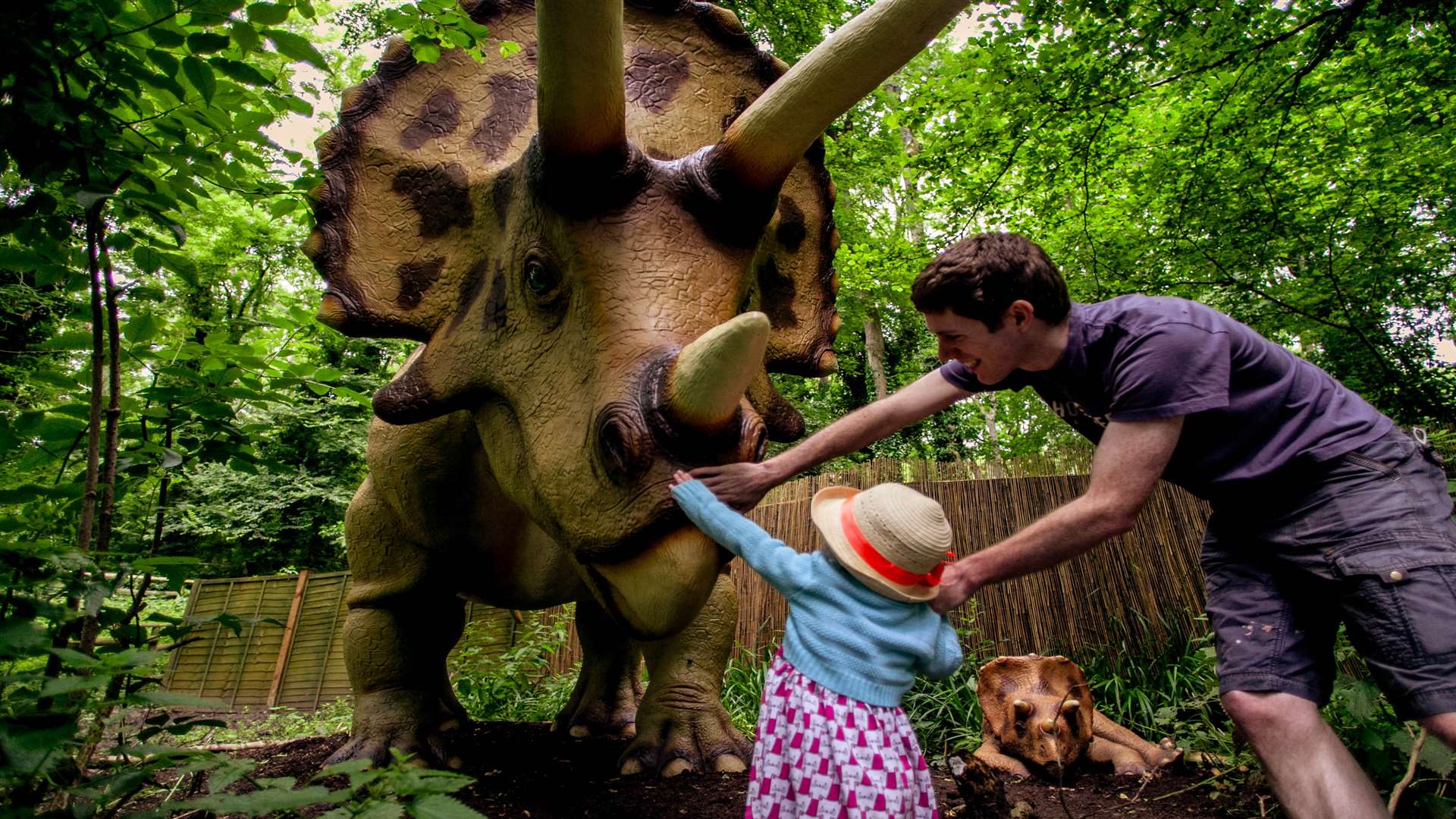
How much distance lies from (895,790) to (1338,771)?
108 cm

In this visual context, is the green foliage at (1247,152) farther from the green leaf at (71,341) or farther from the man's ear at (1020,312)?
the green leaf at (71,341)

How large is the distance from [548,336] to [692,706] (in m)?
1.68

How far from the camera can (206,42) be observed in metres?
2.02

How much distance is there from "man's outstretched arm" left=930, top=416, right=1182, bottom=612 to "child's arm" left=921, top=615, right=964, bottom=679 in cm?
9

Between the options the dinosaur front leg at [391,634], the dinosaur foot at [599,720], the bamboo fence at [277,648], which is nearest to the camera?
the dinosaur front leg at [391,634]

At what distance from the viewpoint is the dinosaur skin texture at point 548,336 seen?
2117 millimetres

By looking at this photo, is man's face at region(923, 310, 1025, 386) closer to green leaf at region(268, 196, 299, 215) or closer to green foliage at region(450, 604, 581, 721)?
green leaf at region(268, 196, 299, 215)

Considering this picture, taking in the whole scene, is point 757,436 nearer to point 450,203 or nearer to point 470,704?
point 450,203

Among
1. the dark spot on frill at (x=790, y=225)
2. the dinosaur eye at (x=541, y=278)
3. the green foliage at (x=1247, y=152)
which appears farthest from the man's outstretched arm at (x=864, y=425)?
the green foliage at (x=1247, y=152)

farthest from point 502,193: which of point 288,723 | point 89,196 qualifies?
point 288,723

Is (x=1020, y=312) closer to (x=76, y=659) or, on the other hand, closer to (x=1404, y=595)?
(x=1404, y=595)

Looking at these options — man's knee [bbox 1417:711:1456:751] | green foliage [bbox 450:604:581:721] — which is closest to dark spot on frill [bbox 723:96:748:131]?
man's knee [bbox 1417:711:1456:751]

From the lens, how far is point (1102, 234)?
10523 millimetres

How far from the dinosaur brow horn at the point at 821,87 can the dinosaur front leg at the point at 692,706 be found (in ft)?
5.91
